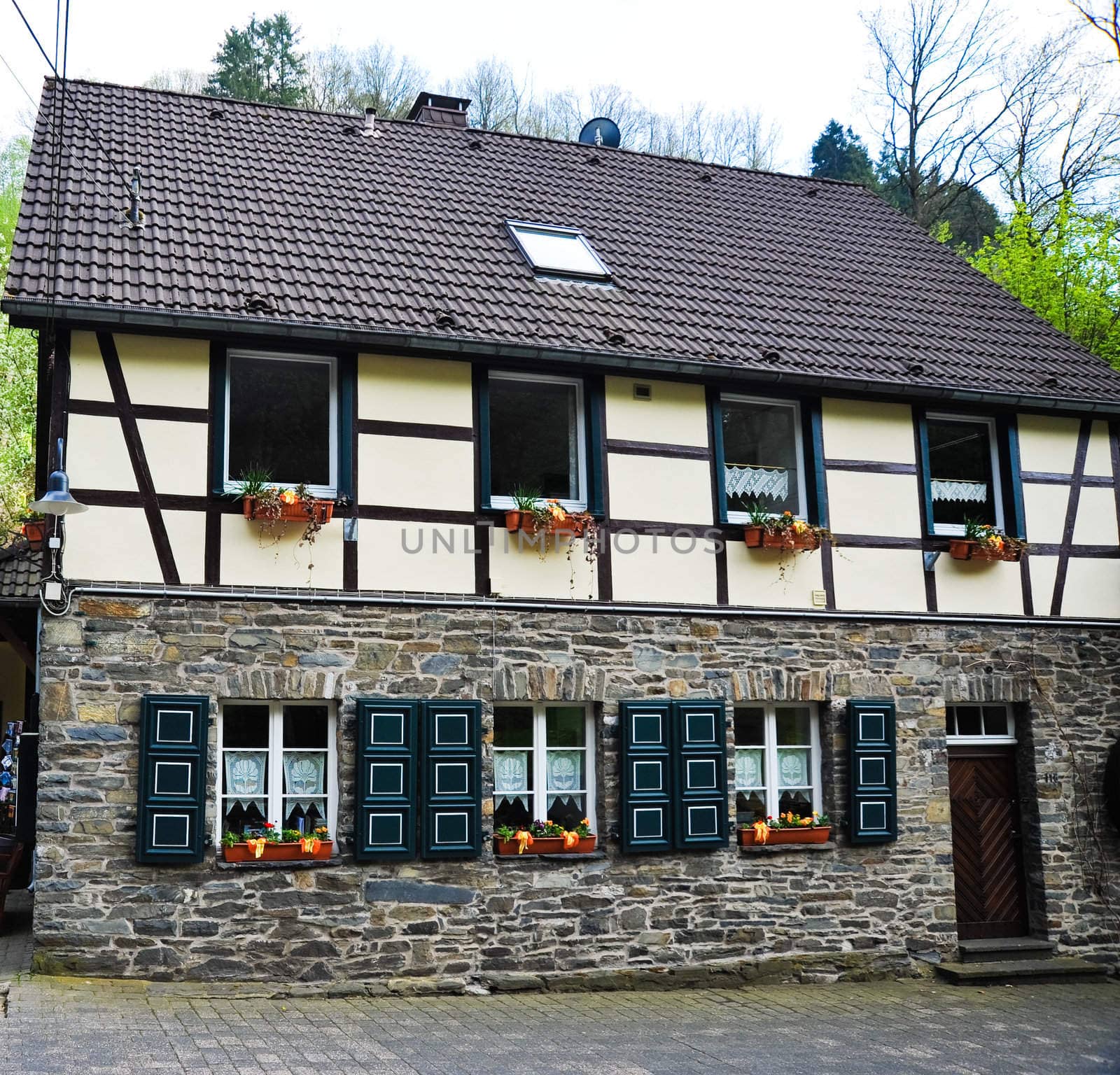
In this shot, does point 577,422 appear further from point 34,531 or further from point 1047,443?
point 1047,443

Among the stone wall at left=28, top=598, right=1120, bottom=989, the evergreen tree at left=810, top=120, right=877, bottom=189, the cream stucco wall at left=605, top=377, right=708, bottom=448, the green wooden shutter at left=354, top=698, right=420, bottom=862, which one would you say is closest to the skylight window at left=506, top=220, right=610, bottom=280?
the cream stucco wall at left=605, top=377, right=708, bottom=448

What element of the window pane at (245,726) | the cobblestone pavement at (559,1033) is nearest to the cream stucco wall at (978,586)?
the cobblestone pavement at (559,1033)

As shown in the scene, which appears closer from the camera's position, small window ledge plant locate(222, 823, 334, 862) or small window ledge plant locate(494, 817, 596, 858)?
small window ledge plant locate(222, 823, 334, 862)

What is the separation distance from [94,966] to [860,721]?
6214 mm

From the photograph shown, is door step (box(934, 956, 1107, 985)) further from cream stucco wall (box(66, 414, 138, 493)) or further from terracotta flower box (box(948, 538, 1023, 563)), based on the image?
cream stucco wall (box(66, 414, 138, 493))

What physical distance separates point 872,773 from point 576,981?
3.05 m

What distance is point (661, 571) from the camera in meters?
11.0

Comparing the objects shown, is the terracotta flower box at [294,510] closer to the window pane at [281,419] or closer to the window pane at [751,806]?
the window pane at [281,419]

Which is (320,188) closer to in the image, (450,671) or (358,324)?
(358,324)

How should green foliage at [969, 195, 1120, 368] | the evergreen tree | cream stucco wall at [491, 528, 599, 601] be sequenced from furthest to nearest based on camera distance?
the evergreen tree
green foliage at [969, 195, 1120, 368]
cream stucco wall at [491, 528, 599, 601]

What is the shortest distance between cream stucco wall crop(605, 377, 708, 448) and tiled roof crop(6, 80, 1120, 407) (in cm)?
35

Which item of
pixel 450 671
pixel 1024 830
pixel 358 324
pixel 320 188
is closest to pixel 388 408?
pixel 358 324

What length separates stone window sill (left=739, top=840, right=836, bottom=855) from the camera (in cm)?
1096

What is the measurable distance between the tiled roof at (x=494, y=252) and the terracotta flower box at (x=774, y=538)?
1.33m
